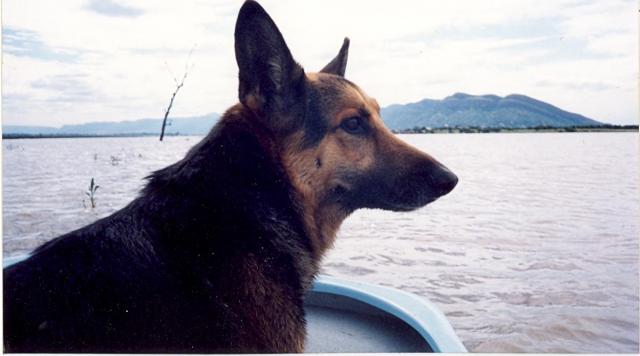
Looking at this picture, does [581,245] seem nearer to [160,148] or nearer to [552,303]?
[552,303]

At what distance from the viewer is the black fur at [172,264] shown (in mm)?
1465

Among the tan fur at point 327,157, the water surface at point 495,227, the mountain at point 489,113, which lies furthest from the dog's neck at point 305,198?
the mountain at point 489,113

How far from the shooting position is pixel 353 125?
194 cm

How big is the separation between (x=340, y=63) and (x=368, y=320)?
1278mm

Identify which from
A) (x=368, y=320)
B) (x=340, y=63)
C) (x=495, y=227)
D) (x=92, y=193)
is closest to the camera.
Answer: (x=340, y=63)

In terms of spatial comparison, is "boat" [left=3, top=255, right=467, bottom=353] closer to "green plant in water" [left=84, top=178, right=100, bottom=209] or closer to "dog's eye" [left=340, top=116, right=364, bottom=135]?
"green plant in water" [left=84, top=178, right=100, bottom=209]

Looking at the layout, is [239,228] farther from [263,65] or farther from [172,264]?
[263,65]

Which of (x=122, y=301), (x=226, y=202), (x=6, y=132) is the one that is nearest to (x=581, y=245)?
(x=226, y=202)

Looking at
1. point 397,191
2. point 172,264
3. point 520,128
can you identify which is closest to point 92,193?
point 172,264

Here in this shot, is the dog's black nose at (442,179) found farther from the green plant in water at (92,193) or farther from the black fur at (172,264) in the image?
the green plant in water at (92,193)

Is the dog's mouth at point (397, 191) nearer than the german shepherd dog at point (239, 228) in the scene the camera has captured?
No

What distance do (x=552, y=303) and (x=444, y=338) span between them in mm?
1541

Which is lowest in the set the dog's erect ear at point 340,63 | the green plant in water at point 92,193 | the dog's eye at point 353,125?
the green plant in water at point 92,193

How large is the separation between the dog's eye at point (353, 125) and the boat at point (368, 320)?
910 mm
